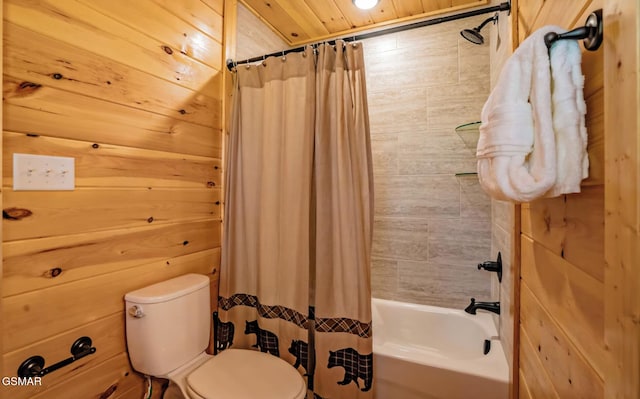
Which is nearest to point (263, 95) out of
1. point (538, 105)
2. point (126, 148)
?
point (126, 148)

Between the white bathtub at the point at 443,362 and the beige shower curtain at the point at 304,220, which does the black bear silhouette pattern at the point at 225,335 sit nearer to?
the beige shower curtain at the point at 304,220

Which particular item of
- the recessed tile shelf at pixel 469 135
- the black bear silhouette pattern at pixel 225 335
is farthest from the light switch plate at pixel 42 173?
the recessed tile shelf at pixel 469 135

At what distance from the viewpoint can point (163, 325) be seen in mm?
1214

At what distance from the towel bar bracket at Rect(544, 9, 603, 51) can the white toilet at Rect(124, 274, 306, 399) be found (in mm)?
1379

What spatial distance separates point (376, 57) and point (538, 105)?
1755 millimetres

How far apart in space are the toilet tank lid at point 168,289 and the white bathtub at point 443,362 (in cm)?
94

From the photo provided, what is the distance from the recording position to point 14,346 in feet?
2.97

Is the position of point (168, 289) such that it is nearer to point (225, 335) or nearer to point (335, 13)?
point (225, 335)

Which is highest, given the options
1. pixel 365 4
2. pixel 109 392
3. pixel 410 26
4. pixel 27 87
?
pixel 365 4

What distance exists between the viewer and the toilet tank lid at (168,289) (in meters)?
1.19

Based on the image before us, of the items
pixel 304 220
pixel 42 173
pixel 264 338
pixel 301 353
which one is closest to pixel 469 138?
pixel 304 220

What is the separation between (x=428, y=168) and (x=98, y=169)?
183 centimetres

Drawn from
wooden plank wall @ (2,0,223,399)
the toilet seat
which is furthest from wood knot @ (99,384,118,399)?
the toilet seat

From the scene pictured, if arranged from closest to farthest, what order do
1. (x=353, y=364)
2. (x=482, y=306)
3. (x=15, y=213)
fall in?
1. (x=15, y=213)
2. (x=353, y=364)
3. (x=482, y=306)
